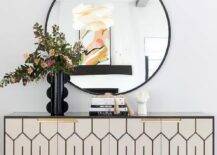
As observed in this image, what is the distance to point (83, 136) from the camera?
2328mm

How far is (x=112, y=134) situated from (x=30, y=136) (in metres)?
0.51

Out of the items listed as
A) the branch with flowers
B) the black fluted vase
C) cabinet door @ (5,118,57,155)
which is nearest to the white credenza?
cabinet door @ (5,118,57,155)

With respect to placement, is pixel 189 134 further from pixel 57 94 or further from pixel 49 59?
pixel 49 59

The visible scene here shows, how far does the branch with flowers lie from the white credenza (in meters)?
0.27

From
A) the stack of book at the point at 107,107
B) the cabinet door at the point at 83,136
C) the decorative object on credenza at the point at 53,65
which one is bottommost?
the cabinet door at the point at 83,136

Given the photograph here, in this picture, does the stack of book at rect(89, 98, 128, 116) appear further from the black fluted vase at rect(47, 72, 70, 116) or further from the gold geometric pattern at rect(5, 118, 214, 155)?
the black fluted vase at rect(47, 72, 70, 116)

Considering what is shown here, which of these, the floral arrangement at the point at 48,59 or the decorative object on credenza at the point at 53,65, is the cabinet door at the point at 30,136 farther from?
the floral arrangement at the point at 48,59

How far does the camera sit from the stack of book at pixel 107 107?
2375mm

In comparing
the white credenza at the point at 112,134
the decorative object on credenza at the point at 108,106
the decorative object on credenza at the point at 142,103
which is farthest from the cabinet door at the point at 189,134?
the decorative object on credenza at the point at 108,106

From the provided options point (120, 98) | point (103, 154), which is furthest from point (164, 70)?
point (103, 154)

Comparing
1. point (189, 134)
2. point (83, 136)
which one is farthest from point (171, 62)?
point (83, 136)

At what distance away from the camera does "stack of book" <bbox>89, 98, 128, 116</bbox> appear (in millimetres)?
2375

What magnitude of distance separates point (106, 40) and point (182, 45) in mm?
551

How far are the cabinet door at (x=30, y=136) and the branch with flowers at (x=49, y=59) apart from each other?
272mm
